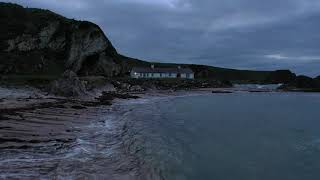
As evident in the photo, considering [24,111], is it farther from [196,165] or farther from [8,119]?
[196,165]

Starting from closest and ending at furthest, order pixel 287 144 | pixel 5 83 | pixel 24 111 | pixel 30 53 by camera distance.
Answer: pixel 287 144 < pixel 24 111 < pixel 5 83 < pixel 30 53

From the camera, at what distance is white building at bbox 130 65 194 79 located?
5615 inches

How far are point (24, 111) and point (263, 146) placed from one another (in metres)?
17.3

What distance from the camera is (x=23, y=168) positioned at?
1541cm

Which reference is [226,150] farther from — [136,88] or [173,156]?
[136,88]

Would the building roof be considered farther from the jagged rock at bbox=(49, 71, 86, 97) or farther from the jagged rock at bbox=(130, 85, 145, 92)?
the jagged rock at bbox=(49, 71, 86, 97)

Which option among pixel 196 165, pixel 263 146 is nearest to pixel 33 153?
pixel 196 165

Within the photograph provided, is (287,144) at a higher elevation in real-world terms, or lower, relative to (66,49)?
lower

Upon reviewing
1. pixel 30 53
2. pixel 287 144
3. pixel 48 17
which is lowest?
pixel 287 144

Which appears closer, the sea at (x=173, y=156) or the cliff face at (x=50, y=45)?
the sea at (x=173, y=156)

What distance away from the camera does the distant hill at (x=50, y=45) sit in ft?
322

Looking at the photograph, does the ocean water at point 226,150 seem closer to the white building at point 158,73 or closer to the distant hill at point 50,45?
the distant hill at point 50,45

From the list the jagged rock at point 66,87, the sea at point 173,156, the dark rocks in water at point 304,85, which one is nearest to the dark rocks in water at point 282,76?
the dark rocks in water at point 304,85

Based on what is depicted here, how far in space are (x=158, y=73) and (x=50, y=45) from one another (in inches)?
1996
